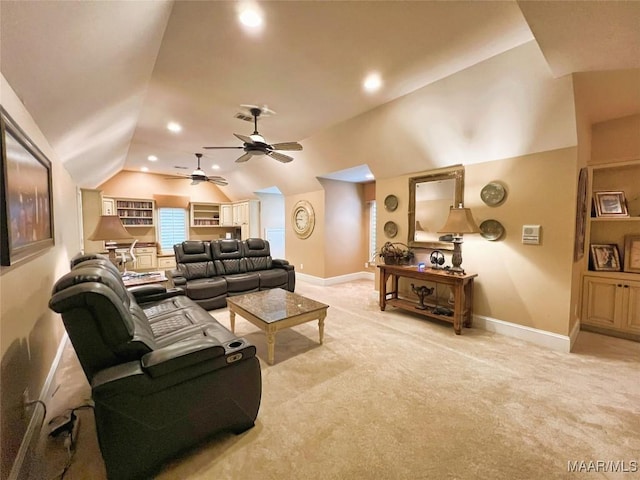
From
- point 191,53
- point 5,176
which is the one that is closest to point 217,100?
point 191,53

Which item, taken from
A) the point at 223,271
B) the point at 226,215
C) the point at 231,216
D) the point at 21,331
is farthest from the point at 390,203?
the point at 226,215

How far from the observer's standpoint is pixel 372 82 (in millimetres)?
2812

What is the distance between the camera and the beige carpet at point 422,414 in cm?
152

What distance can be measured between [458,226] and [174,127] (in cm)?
439

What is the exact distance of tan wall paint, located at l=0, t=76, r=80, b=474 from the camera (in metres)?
1.38

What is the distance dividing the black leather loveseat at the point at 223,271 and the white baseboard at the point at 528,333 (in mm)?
3200

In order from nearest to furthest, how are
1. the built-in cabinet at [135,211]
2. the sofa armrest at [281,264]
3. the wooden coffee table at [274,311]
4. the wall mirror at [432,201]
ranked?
1. the wooden coffee table at [274,311]
2. the wall mirror at [432,201]
3. the sofa armrest at [281,264]
4. the built-in cabinet at [135,211]

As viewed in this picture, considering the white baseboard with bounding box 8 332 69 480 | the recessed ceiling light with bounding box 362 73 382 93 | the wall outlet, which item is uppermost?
the recessed ceiling light with bounding box 362 73 382 93

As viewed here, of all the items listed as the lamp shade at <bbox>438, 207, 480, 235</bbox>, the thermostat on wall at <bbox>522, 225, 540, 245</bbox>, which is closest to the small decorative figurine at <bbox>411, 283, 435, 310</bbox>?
the lamp shade at <bbox>438, 207, 480, 235</bbox>

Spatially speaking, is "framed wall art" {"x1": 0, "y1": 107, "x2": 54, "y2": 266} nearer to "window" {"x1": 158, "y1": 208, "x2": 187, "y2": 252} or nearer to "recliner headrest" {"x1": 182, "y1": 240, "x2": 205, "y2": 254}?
"recliner headrest" {"x1": 182, "y1": 240, "x2": 205, "y2": 254}

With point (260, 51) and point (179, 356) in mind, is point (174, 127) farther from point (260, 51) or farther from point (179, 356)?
point (179, 356)

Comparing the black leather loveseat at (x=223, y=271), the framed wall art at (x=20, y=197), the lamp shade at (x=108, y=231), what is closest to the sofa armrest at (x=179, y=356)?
the framed wall art at (x=20, y=197)

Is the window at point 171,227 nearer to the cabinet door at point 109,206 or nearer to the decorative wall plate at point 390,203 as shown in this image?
the cabinet door at point 109,206

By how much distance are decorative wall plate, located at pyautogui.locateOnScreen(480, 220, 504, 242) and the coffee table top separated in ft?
7.46
